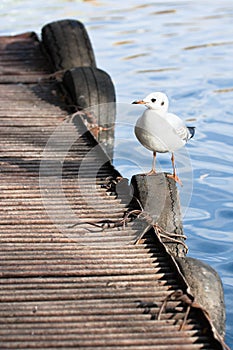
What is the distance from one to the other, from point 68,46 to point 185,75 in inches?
128

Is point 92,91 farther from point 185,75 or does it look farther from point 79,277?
point 79,277

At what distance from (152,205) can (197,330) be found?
1.49m

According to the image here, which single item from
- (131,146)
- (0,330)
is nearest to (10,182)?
(0,330)

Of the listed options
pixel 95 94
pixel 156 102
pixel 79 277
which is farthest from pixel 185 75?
pixel 79 277

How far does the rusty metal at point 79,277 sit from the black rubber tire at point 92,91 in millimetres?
1844

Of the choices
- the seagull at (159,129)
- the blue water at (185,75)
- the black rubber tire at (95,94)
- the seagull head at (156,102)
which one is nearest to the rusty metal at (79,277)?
the seagull at (159,129)

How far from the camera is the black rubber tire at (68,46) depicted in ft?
32.4

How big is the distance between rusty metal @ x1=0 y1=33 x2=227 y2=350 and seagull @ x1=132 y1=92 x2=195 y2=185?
47 centimetres

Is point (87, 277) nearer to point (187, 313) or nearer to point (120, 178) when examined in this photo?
point (187, 313)

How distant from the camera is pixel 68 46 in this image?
396 inches

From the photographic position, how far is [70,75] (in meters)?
8.98

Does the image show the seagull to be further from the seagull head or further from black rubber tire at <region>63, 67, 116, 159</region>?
black rubber tire at <region>63, 67, 116, 159</region>

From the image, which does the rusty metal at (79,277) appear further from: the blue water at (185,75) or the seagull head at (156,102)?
the blue water at (185,75)

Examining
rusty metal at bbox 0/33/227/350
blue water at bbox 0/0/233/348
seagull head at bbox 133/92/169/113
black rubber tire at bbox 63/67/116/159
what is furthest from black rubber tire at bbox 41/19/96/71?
seagull head at bbox 133/92/169/113
